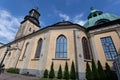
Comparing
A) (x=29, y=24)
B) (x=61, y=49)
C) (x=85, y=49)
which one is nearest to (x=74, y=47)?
(x=61, y=49)

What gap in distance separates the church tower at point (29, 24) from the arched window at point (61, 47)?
1632 cm

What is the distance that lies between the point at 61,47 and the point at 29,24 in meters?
19.9

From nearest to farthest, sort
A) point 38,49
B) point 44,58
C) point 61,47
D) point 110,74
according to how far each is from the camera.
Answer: point 110,74, point 44,58, point 61,47, point 38,49

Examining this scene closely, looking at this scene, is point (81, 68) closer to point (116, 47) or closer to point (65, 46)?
point (65, 46)

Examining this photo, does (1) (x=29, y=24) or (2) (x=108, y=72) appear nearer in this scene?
(2) (x=108, y=72)

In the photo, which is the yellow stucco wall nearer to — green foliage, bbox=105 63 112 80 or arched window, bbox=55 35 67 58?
green foliage, bbox=105 63 112 80

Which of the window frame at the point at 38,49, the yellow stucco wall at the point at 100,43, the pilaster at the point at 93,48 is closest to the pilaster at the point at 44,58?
the window frame at the point at 38,49

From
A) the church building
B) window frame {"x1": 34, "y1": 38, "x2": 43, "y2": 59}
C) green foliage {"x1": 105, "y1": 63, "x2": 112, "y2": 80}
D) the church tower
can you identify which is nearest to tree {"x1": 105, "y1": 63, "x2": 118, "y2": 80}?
green foliage {"x1": 105, "y1": 63, "x2": 112, "y2": 80}

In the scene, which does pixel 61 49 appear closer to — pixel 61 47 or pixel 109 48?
pixel 61 47

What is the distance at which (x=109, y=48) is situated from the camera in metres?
13.2

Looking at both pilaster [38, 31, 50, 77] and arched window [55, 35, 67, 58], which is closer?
pilaster [38, 31, 50, 77]

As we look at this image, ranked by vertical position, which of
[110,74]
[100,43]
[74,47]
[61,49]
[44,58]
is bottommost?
[110,74]

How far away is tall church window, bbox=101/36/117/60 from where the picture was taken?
12.6 metres

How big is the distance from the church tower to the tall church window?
2239 cm
